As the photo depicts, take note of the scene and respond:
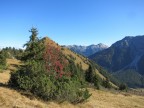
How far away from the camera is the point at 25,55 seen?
36062mm

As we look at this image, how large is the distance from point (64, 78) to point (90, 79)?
3201 inches

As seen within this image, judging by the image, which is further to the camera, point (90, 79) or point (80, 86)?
point (90, 79)

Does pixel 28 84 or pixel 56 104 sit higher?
pixel 28 84

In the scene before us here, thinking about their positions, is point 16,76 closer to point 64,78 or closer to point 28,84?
point 28,84

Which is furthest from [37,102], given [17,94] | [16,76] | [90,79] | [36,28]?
[90,79]

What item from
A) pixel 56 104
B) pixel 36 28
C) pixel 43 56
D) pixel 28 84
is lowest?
pixel 56 104

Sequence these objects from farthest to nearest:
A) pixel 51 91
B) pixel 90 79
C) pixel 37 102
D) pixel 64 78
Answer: pixel 90 79
pixel 64 78
pixel 51 91
pixel 37 102

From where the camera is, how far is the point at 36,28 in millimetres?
38188

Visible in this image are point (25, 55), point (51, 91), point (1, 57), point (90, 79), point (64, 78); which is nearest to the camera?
point (51, 91)

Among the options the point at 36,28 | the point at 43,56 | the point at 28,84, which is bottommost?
the point at 28,84

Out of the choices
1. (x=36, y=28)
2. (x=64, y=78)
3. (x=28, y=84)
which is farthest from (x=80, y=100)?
(x=36, y=28)

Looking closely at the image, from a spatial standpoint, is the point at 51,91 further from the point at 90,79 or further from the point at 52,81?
the point at 90,79

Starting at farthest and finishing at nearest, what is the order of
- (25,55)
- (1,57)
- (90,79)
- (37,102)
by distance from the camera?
(90,79) < (1,57) < (25,55) < (37,102)

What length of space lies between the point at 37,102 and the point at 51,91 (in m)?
2.50
